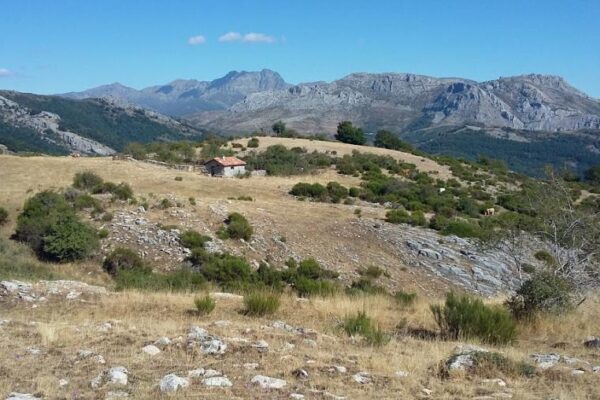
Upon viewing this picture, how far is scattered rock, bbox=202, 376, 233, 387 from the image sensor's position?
6.62 meters

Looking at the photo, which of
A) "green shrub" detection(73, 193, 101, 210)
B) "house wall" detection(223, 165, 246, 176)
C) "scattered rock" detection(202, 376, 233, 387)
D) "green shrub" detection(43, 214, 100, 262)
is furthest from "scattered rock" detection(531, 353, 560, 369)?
"house wall" detection(223, 165, 246, 176)

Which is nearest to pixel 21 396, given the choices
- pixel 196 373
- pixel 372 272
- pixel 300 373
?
pixel 196 373

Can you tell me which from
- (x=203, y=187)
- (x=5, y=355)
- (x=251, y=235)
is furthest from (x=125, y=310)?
(x=203, y=187)

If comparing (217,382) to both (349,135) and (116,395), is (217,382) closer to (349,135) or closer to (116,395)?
(116,395)

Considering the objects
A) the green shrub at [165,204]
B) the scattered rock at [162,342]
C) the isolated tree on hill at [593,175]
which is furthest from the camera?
the isolated tree on hill at [593,175]

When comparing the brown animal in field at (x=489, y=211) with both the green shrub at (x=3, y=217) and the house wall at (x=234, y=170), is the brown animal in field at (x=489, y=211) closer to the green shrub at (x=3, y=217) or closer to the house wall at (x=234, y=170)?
the house wall at (x=234, y=170)

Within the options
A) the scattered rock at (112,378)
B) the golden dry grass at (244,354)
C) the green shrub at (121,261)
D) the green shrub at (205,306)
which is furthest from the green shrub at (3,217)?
the scattered rock at (112,378)

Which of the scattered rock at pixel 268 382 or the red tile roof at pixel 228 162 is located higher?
the red tile roof at pixel 228 162

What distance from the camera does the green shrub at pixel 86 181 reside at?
3666cm

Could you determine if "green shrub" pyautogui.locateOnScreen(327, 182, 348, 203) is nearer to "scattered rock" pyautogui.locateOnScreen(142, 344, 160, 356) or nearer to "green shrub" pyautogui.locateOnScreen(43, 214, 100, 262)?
"green shrub" pyautogui.locateOnScreen(43, 214, 100, 262)

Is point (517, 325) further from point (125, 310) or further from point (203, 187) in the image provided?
point (203, 187)

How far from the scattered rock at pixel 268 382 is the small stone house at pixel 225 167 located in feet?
139

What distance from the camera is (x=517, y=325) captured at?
10719 mm

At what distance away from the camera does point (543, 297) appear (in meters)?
11.0
